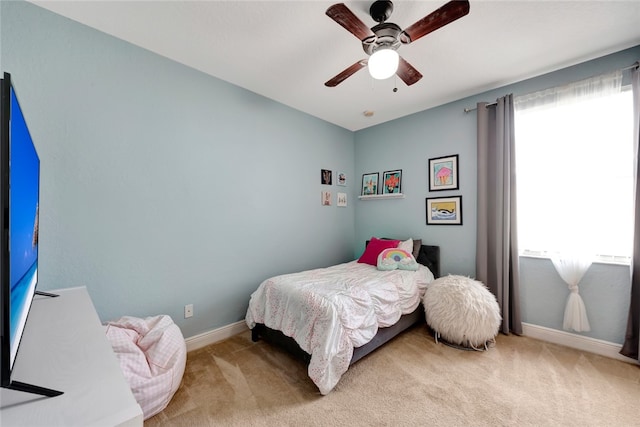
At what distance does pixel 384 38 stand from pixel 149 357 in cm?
255

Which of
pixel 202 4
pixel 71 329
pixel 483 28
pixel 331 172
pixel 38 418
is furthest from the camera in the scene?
pixel 331 172

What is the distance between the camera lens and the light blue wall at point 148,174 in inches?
67.4

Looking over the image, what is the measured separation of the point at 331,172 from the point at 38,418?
3465 mm

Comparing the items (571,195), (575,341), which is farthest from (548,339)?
(571,195)

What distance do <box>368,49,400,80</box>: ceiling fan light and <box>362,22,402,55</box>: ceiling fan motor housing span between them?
0.07 metres

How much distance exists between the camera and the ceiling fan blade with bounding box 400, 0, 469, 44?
4.28ft

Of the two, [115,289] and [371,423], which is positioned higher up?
[115,289]

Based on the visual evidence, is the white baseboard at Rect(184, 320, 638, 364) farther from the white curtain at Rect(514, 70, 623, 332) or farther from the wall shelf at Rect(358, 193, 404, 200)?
the wall shelf at Rect(358, 193, 404, 200)

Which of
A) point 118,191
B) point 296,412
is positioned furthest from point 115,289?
point 296,412

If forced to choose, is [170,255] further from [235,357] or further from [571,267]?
[571,267]

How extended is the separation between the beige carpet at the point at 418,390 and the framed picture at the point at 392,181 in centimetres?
200

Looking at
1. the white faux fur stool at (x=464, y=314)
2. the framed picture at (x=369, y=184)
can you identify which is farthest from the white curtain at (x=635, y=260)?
the framed picture at (x=369, y=184)

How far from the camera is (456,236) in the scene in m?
3.04

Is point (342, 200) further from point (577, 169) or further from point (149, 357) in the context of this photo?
point (149, 357)
